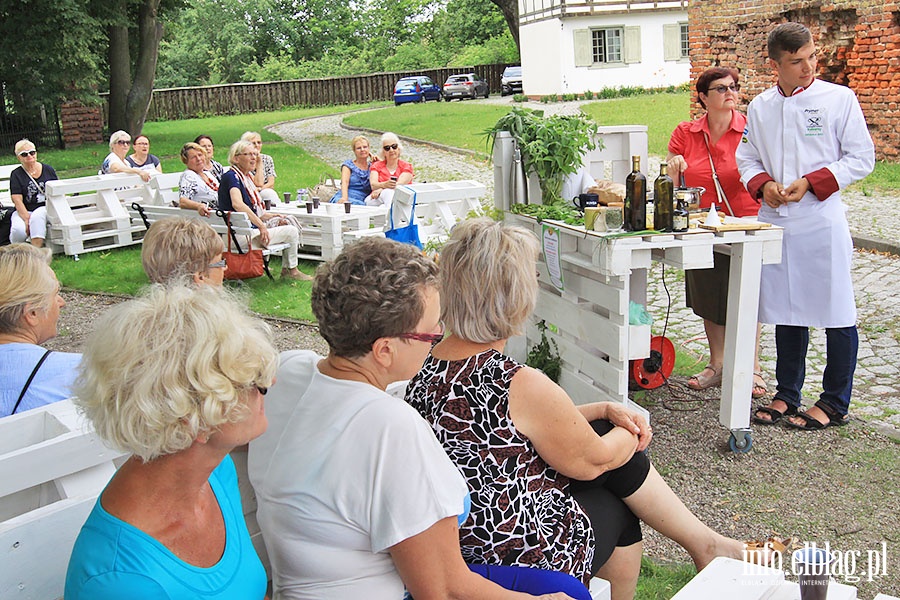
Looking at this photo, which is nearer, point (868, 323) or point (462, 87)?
point (868, 323)

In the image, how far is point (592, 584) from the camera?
8.55 ft

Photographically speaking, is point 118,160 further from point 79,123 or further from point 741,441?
point 79,123

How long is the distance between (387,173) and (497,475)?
7.69m

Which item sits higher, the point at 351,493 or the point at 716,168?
the point at 716,168

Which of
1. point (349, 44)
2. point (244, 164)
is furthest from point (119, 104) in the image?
point (349, 44)

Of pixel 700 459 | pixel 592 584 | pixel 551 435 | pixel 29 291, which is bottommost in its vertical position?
pixel 700 459

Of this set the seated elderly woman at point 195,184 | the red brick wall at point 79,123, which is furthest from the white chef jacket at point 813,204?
the red brick wall at point 79,123

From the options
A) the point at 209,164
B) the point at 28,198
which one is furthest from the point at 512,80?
the point at 28,198

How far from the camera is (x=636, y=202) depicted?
4094 mm

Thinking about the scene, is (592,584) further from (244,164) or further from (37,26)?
(37,26)

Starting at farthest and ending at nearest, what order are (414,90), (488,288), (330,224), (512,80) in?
(512,80) → (414,90) → (330,224) → (488,288)

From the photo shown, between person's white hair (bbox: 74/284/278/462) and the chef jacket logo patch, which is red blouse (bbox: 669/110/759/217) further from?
person's white hair (bbox: 74/284/278/462)

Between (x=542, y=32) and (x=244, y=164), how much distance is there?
2776cm

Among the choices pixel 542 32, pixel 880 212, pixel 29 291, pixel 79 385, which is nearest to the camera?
pixel 79 385
